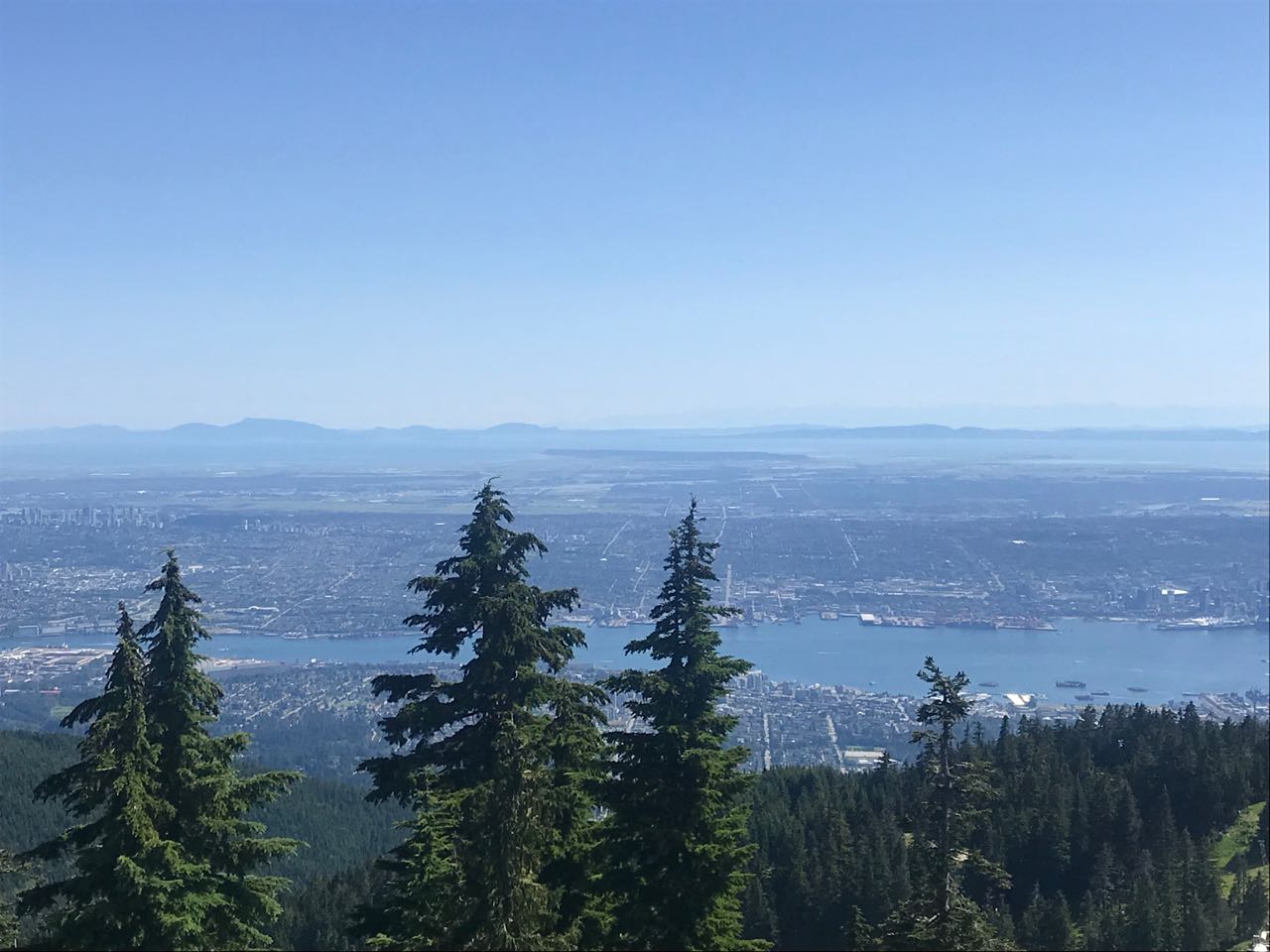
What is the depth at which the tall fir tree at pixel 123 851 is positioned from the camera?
36.6 feet

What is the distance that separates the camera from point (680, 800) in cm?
1265

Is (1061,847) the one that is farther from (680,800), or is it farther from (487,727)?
(487,727)

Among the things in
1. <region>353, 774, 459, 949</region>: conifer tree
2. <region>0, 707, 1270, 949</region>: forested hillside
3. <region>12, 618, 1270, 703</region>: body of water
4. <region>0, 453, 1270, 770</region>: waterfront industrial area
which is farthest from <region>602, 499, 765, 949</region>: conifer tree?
<region>12, 618, 1270, 703</region>: body of water

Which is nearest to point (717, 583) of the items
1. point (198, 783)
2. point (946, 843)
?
point (946, 843)

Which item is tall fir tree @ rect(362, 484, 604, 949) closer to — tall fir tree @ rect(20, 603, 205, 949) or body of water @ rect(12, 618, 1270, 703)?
tall fir tree @ rect(20, 603, 205, 949)

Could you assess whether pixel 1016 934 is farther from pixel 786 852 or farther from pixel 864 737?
pixel 864 737

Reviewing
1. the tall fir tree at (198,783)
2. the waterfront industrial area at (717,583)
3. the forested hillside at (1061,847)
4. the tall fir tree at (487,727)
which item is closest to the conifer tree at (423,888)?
the tall fir tree at (487,727)

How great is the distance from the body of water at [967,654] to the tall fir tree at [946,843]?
61.2 metres

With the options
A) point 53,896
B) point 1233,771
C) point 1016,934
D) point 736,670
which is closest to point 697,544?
point 736,670

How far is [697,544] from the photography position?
533 inches

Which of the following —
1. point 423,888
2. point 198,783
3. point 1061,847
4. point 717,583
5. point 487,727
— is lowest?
point 1061,847

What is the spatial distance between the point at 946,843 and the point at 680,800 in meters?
3.15

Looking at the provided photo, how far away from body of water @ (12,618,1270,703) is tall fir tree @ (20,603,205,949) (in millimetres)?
61890

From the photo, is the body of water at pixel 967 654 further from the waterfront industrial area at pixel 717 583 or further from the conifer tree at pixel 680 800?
the conifer tree at pixel 680 800
